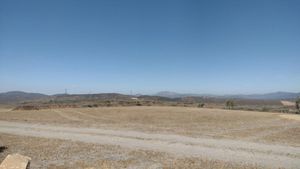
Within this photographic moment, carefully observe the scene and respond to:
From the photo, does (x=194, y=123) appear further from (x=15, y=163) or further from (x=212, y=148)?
(x=15, y=163)

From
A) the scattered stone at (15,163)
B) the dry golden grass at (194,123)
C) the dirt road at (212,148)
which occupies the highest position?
the scattered stone at (15,163)

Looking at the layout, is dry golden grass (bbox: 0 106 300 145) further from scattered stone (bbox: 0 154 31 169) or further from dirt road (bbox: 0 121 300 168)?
scattered stone (bbox: 0 154 31 169)

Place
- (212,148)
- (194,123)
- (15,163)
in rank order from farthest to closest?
(194,123), (212,148), (15,163)

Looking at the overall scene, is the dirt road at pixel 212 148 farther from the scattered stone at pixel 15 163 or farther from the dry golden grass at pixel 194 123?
the scattered stone at pixel 15 163

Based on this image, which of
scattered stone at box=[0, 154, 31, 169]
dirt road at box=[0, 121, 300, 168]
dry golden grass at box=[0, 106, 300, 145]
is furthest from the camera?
dry golden grass at box=[0, 106, 300, 145]

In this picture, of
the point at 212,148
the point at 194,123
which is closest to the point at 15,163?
the point at 212,148

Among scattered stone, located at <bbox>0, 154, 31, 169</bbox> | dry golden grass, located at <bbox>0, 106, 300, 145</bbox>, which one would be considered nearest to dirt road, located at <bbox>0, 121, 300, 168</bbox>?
dry golden grass, located at <bbox>0, 106, 300, 145</bbox>

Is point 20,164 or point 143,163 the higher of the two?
point 20,164

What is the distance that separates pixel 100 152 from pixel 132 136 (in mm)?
5504

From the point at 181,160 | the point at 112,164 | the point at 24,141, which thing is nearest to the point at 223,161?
the point at 181,160

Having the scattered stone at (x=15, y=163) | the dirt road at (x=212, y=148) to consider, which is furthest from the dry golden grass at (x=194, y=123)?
the scattered stone at (x=15, y=163)

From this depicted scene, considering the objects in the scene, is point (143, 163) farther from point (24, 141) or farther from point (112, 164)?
point (24, 141)

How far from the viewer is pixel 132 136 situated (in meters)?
19.4

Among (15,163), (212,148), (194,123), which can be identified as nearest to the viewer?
(15,163)
